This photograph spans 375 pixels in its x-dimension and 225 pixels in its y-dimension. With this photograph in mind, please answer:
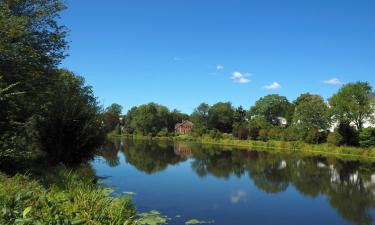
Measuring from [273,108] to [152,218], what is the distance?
291 ft

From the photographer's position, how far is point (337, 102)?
64250mm

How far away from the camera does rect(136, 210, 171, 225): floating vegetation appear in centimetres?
1364

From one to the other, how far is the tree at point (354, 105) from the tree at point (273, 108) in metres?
35.0

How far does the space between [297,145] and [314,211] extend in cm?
4810

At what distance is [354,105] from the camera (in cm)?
6144

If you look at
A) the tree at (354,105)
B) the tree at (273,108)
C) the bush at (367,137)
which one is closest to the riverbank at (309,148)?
the bush at (367,137)

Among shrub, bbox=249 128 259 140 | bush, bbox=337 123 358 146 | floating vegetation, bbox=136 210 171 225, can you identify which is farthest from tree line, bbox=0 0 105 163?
shrub, bbox=249 128 259 140

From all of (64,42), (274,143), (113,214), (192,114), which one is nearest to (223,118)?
(192,114)

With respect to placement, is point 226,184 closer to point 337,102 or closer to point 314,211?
point 314,211

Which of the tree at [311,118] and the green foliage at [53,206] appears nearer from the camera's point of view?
the green foliage at [53,206]

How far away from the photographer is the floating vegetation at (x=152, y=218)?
44.8 ft

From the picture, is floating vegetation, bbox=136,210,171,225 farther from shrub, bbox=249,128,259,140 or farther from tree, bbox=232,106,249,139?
tree, bbox=232,106,249,139

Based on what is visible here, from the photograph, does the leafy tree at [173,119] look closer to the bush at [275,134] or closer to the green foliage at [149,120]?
the green foliage at [149,120]

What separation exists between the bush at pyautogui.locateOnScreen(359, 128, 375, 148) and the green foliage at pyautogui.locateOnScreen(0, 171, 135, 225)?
1889 inches
